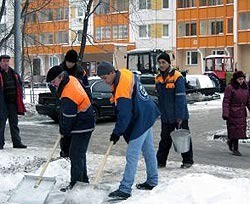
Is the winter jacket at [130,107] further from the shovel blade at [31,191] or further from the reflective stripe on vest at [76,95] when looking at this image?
the shovel blade at [31,191]

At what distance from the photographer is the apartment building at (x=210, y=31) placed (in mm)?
57375

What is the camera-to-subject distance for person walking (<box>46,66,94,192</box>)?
764cm

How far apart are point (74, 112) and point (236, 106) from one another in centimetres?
523

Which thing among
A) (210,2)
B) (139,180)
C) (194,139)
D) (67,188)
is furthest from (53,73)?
(210,2)

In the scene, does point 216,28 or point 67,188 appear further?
point 216,28

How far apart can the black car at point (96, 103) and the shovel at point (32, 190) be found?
10.9m

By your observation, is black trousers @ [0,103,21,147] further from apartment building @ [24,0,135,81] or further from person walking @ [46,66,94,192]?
apartment building @ [24,0,135,81]

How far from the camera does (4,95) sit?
39.7 feet

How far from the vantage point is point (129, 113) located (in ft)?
24.3

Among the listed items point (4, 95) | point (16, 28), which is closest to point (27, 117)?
point (16, 28)

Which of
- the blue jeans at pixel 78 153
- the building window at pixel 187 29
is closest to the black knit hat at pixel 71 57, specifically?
the blue jeans at pixel 78 153

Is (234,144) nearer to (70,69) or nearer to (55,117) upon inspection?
(70,69)

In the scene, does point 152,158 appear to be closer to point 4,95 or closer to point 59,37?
point 4,95

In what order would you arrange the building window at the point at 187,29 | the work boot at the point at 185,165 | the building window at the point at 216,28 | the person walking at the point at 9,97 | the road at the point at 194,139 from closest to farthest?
the work boot at the point at 185,165
the road at the point at 194,139
the person walking at the point at 9,97
the building window at the point at 216,28
the building window at the point at 187,29
